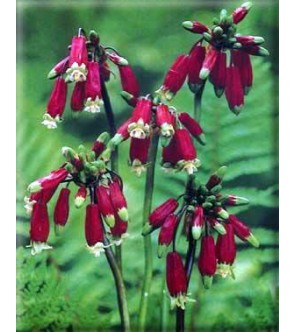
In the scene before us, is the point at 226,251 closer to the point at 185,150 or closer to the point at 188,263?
the point at 188,263

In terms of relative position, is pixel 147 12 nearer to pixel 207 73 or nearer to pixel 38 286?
pixel 207 73

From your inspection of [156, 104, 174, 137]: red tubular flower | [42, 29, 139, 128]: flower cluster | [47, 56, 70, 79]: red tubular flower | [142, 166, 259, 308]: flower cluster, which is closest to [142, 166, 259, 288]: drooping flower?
[142, 166, 259, 308]: flower cluster

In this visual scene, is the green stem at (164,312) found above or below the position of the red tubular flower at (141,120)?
below

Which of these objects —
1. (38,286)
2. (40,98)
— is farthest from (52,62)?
(38,286)

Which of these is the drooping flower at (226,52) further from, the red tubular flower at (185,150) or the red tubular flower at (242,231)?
the red tubular flower at (242,231)

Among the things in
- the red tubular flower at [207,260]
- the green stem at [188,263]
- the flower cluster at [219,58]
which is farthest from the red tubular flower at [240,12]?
the red tubular flower at [207,260]

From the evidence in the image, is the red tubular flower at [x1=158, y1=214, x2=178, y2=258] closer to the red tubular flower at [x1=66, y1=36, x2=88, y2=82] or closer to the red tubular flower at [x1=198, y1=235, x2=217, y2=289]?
the red tubular flower at [x1=198, y1=235, x2=217, y2=289]
